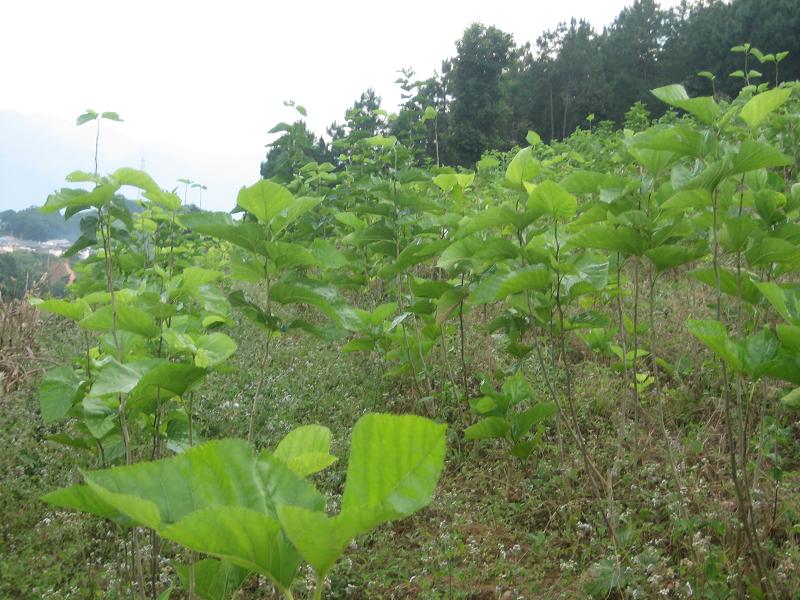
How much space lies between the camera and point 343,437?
3.39 m

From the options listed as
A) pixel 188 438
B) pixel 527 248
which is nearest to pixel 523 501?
pixel 527 248

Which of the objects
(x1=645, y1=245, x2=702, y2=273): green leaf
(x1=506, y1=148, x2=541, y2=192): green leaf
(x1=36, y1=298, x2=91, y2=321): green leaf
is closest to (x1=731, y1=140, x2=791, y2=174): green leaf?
(x1=645, y1=245, x2=702, y2=273): green leaf

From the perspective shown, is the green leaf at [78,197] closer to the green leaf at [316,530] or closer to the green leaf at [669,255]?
the green leaf at [316,530]

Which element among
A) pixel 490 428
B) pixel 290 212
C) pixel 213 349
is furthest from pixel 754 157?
pixel 213 349

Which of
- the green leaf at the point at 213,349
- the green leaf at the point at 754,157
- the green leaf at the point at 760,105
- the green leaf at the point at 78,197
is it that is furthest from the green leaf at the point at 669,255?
the green leaf at the point at 78,197

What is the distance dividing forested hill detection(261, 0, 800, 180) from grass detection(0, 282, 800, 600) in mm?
12902

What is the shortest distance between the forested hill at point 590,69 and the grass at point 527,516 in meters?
12.9

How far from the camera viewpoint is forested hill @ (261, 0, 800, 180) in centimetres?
2238

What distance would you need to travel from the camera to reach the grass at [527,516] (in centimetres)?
214

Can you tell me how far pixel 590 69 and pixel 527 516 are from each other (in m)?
30.7

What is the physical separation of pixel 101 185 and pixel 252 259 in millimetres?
467

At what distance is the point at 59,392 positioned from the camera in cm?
182

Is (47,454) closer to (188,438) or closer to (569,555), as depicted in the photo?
(188,438)

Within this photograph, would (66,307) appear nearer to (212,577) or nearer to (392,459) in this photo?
(212,577)
